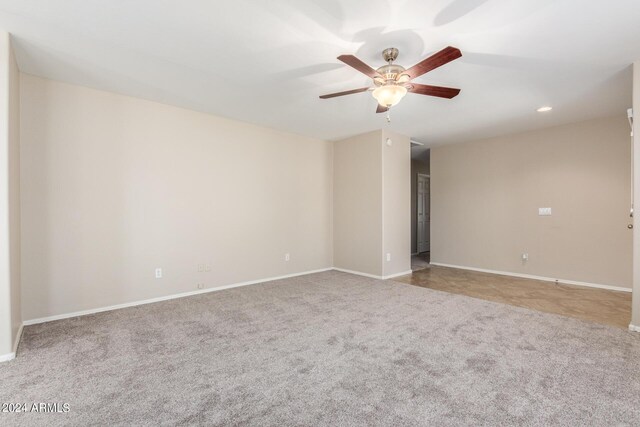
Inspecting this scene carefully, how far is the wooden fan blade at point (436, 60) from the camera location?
198 centimetres

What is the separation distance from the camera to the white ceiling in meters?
2.04

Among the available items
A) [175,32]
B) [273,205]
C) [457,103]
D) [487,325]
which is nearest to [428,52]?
[457,103]

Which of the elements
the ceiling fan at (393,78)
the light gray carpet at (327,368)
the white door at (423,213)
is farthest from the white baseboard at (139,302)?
the white door at (423,213)

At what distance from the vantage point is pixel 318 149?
18.8ft

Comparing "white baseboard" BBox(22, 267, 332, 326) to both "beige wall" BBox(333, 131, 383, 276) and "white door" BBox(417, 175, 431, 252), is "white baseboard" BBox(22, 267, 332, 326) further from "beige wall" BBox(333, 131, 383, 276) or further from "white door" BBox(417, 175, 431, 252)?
"white door" BBox(417, 175, 431, 252)

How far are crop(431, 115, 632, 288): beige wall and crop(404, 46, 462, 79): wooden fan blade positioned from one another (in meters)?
4.02

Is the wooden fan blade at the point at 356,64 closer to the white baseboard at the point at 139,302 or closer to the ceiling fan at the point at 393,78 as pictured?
the ceiling fan at the point at 393,78

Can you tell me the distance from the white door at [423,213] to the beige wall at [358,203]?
124 inches

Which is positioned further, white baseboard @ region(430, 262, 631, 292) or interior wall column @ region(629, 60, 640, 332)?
white baseboard @ region(430, 262, 631, 292)

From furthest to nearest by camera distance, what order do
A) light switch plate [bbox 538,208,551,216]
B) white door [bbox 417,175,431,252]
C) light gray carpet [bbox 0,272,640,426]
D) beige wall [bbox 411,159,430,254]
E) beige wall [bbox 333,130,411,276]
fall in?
white door [bbox 417,175,431,252] → beige wall [bbox 411,159,430,254] → beige wall [bbox 333,130,411,276] → light switch plate [bbox 538,208,551,216] → light gray carpet [bbox 0,272,640,426]

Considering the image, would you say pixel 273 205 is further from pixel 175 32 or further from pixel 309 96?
pixel 175 32

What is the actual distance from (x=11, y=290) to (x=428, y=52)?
393 cm

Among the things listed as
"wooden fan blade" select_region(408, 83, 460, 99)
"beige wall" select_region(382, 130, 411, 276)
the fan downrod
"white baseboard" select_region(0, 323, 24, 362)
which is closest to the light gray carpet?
"white baseboard" select_region(0, 323, 24, 362)

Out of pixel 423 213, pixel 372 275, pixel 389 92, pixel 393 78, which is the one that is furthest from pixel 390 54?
pixel 423 213
